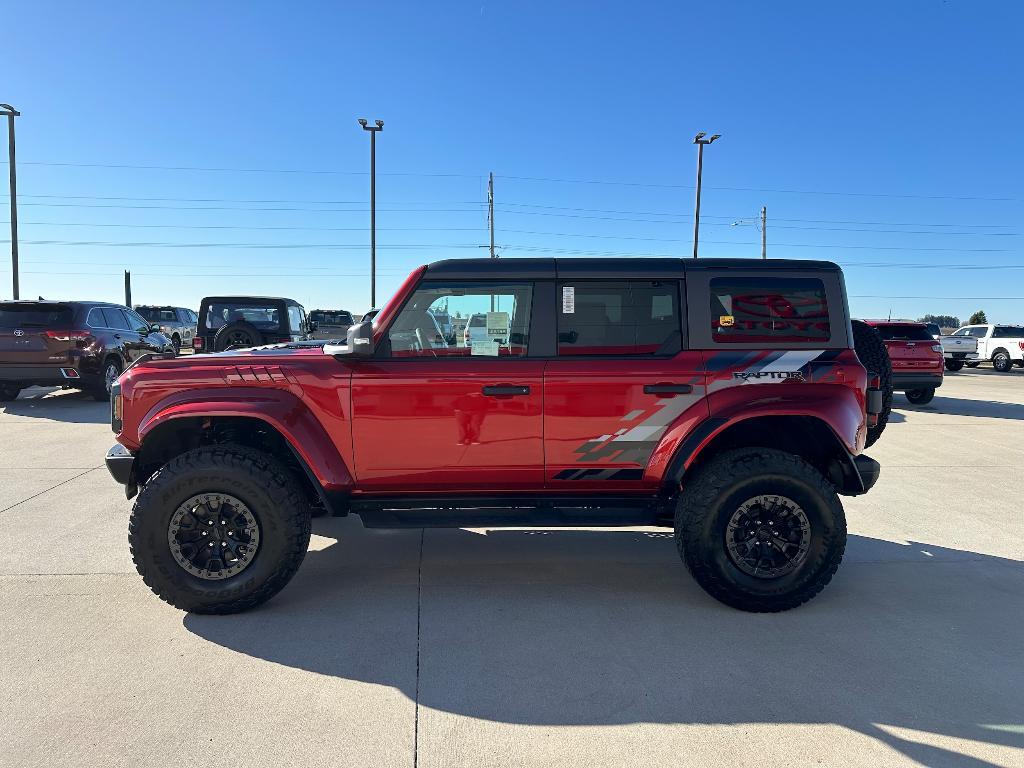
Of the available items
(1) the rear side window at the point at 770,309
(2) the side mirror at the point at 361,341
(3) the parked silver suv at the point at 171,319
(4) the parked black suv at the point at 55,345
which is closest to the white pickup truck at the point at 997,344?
(1) the rear side window at the point at 770,309

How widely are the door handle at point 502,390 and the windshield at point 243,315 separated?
887cm

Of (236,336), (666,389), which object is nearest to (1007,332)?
(236,336)

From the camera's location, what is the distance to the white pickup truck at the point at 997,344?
21.3 metres

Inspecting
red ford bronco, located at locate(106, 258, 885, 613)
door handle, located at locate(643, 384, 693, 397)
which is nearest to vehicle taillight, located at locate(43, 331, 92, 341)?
red ford bronco, located at locate(106, 258, 885, 613)

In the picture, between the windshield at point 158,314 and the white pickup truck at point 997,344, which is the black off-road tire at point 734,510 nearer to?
the white pickup truck at point 997,344

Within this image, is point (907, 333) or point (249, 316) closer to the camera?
point (907, 333)

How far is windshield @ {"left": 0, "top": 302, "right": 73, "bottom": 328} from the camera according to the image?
9555 millimetres

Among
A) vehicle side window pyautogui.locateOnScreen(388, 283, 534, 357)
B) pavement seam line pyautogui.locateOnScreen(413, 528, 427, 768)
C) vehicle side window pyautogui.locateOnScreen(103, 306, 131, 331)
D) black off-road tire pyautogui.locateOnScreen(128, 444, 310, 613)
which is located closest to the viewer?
pavement seam line pyautogui.locateOnScreen(413, 528, 427, 768)

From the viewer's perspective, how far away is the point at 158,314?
24609 mm

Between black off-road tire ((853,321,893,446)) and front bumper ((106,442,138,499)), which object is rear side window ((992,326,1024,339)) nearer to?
black off-road tire ((853,321,893,446))

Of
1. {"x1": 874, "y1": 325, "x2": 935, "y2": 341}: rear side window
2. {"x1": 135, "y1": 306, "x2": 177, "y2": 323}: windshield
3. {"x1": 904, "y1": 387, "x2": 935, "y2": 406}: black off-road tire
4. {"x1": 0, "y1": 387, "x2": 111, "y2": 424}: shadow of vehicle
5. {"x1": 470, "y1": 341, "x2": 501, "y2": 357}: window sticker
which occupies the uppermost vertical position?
{"x1": 135, "y1": 306, "x2": 177, "y2": 323}: windshield

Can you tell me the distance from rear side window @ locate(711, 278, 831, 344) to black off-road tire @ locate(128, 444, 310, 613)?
2.52m

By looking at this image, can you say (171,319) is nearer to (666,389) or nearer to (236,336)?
(236,336)

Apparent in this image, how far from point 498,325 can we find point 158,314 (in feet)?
83.0
